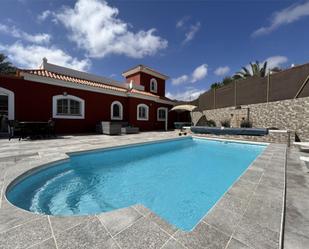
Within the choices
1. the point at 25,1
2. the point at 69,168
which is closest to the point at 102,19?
the point at 25,1

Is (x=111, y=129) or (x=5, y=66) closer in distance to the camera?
(x=111, y=129)

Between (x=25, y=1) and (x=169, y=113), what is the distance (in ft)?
50.5

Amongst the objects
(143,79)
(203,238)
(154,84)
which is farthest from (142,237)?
(154,84)

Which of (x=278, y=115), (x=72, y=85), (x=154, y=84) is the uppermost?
(x=154, y=84)

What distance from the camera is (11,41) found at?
8688 mm

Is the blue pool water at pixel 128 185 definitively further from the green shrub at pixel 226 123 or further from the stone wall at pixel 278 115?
the green shrub at pixel 226 123

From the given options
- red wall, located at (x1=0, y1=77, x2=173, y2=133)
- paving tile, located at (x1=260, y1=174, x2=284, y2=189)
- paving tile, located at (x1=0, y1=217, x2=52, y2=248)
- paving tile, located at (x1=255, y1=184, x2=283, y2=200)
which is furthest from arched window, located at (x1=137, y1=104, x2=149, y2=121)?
paving tile, located at (x1=0, y1=217, x2=52, y2=248)

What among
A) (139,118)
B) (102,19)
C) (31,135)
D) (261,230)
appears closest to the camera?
(261,230)

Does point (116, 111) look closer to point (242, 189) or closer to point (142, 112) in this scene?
point (142, 112)

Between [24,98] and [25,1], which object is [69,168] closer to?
[24,98]

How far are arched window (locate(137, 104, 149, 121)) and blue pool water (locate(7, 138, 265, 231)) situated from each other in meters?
9.26

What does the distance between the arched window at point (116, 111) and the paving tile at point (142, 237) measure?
12679 mm

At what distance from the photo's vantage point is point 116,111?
46.2 ft

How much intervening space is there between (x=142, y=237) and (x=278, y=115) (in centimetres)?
1221
